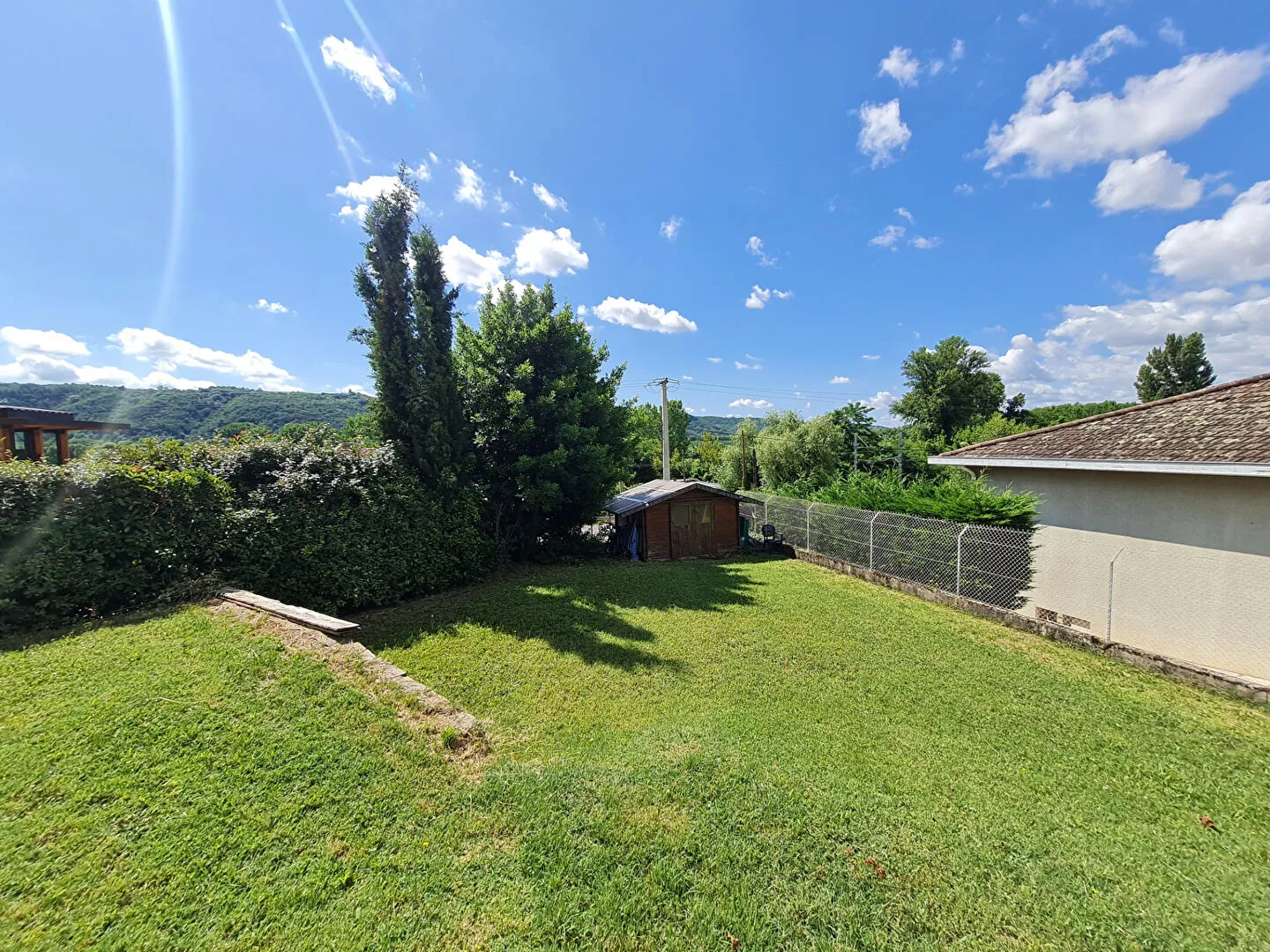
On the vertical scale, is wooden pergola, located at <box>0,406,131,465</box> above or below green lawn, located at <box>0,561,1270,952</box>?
above

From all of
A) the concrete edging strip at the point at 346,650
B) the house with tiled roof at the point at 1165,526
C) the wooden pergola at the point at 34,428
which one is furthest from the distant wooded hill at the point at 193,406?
the house with tiled roof at the point at 1165,526

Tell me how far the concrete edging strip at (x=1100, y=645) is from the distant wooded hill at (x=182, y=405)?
59.3 ft

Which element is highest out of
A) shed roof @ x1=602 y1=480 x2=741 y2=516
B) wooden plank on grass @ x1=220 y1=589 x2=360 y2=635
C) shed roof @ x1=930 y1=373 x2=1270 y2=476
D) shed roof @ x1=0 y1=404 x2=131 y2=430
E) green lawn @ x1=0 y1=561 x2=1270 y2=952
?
shed roof @ x1=0 y1=404 x2=131 y2=430

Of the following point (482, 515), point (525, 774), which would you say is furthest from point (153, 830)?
point (482, 515)

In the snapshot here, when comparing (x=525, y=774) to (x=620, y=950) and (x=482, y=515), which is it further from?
(x=482, y=515)

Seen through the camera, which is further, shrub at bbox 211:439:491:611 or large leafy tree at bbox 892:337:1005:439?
large leafy tree at bbox 892:337:1005:439

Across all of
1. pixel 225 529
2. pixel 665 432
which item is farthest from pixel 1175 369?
pixel 225 529

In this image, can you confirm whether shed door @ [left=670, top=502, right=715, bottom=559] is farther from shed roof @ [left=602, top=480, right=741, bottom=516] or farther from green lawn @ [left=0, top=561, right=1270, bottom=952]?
green lawn @ [left=0, top=561, right=1270, bottom=952]

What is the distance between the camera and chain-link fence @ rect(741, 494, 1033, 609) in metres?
7.50

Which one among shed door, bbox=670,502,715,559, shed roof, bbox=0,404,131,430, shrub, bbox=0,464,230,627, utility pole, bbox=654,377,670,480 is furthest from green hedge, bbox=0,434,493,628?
utility pole, bbox=654,377,670,480

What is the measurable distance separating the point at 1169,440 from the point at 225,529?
13.7m

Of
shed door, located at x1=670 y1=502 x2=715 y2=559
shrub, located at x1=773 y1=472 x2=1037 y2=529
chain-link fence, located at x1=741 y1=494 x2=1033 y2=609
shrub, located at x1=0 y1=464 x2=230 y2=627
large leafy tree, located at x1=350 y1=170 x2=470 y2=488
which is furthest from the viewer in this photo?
shed door, located at x1=670 y1=502 x2=715 y2=559

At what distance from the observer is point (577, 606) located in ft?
26.3

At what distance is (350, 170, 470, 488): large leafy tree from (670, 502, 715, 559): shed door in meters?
6.75
